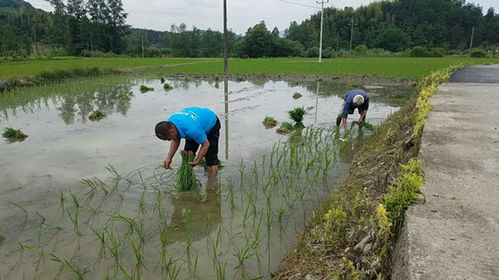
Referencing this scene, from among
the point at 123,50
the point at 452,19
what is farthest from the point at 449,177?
the point at 452,19

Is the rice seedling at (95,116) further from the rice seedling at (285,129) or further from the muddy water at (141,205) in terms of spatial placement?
the rice seedling at (285,129)

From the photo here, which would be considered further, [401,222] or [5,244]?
[5,244]

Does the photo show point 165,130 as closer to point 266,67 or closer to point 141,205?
point 141,205

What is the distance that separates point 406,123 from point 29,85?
16.1 metres

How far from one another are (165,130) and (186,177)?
0.85 meters

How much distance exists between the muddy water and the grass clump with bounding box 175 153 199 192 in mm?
94

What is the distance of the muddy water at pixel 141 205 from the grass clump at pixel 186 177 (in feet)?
0.31

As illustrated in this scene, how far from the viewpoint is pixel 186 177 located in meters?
4.23

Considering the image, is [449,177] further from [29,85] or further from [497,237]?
[29,85]

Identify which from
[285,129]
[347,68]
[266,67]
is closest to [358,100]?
[285,129]

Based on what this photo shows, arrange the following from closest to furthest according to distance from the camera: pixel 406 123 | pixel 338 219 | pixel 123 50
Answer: pixel 338 219 < pixel 406 123 < pixel 123 50

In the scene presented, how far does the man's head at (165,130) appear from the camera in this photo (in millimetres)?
3615

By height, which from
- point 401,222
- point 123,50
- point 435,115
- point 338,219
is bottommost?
point 338,219

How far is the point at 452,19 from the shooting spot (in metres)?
69.7
